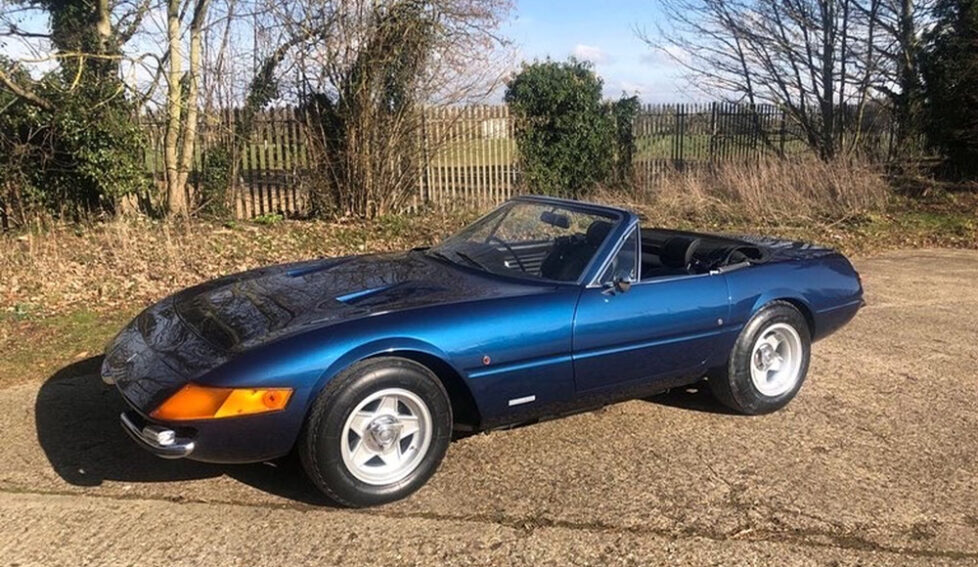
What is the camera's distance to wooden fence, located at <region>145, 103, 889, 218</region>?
11.6m

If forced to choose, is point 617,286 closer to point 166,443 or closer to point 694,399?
point 694,399

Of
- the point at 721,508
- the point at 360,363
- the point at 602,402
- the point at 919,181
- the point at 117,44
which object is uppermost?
the point at 117,44

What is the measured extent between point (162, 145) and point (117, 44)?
1.55 metres

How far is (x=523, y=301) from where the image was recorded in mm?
3684

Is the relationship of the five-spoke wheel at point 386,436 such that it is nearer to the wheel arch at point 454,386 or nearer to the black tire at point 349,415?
the black tire at point 349,415

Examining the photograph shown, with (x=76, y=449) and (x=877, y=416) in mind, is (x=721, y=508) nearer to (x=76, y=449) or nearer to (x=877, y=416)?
(x=877, y=416)

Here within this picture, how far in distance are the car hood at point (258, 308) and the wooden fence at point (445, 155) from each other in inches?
301

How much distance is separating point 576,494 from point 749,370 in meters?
1.47

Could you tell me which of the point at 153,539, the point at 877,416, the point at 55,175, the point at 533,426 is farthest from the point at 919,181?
the point at 153,539

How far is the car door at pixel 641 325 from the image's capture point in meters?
3.79

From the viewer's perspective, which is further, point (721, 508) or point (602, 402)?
point (602, 402)

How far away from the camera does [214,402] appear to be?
119 inches

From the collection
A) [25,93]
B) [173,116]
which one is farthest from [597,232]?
[25,93]

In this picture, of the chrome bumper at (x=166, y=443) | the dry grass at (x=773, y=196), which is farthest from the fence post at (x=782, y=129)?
the chrome bumper at (x=166, y=443)
